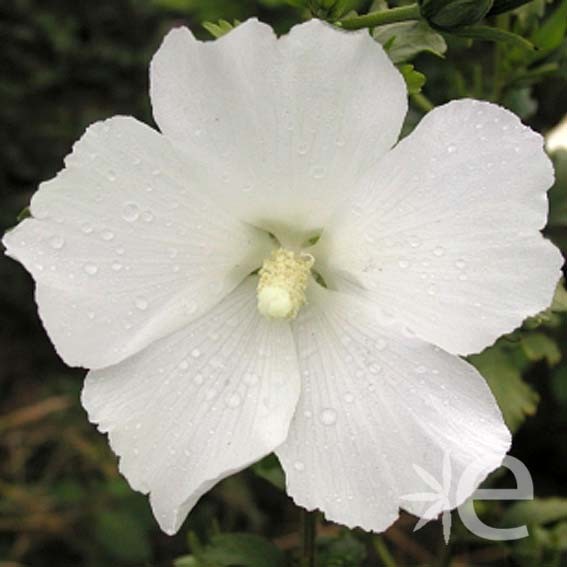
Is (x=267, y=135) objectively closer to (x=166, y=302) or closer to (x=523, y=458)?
(x=166, y=302)

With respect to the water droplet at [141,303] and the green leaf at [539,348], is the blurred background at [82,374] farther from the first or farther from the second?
the water droplet at [141,303]

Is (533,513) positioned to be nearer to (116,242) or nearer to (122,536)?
(116,242)

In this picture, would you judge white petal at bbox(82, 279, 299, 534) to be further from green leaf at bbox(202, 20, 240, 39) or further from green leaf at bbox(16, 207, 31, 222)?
green leaf at bbox(202, 20, 240, 39)

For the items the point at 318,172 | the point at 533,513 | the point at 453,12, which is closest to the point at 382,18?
the point at 453,12

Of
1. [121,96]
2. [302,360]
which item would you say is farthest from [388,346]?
[121,96]

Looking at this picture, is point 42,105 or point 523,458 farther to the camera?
point 42,105

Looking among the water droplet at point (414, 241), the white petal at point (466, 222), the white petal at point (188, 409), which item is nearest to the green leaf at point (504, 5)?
the white petal at point (466, 222)
